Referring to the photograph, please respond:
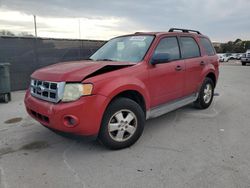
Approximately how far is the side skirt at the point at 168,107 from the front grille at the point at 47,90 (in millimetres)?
1585

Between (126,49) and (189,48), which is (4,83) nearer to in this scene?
(126,49)

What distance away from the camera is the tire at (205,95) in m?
5.50

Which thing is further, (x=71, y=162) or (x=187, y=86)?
(x=187, y=86)

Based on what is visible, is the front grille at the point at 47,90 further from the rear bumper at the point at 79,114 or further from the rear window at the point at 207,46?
the rear window at the point at 207,46

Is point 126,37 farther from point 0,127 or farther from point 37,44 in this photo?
point 37,44

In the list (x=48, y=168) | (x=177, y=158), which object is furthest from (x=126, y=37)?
(x=48, y=168)

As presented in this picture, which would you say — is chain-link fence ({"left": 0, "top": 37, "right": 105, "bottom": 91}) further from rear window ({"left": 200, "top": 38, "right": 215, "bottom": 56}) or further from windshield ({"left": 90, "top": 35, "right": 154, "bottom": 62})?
rear window ({"left": 200, "top": 38, "right": 215, "bottom": 56})

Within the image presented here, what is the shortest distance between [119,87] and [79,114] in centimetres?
70

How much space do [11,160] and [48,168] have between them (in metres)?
0.63

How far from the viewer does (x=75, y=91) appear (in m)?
3.06

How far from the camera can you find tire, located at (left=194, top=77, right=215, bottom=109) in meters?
5.50

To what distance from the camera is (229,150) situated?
348 centimetres

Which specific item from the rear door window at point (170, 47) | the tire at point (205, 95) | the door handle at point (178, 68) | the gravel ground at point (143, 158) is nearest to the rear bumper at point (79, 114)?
Result: the gravel ground at point (143, 158)

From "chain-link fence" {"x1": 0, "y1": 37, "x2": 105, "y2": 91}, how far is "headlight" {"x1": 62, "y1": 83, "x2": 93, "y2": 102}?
19.8 feet
